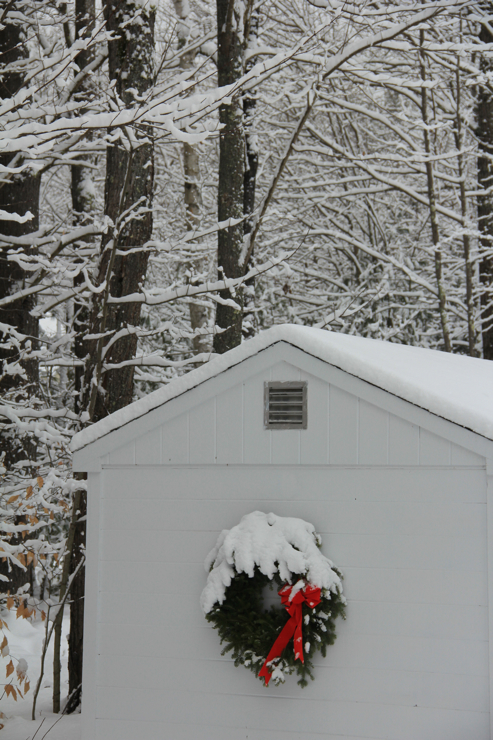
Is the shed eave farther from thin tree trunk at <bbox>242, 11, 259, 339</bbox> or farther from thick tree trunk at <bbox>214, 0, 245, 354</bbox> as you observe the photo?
thin tree trunk at <bbox>242, 11, 259, 339</bbox>

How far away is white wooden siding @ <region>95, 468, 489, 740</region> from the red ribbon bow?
25 cm

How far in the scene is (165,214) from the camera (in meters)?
12.9

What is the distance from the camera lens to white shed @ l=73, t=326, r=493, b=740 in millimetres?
3500

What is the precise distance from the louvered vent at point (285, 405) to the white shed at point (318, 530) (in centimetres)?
2

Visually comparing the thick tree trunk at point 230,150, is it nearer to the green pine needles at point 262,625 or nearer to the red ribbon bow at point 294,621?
the green pine needles at point 262,625

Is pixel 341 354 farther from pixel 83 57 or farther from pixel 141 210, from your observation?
pixel 83 57

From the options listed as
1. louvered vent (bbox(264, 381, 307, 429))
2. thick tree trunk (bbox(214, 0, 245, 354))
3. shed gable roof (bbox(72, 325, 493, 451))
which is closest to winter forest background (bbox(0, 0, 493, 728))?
thick tree trunk (bbox(214, 0, 245, 354))

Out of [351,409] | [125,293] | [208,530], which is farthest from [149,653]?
[125,293]

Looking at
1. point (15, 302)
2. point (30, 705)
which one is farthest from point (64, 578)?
point (15, 302)

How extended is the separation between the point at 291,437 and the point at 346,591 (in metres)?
0.79

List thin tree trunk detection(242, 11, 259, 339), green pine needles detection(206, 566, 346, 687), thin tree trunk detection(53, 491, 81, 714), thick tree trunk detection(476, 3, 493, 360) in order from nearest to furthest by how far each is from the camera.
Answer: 1. green pine needles detection(206, 566, 346, 687)
2. thin tree trunk detection(53, 491, 81, 714)
3. thin tree trunk detection(242, 11, 259, 339)
4. thick tree trunk detection(476, 3, 493, 360)

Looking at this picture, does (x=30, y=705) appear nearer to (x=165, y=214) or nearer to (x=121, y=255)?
(x=121, y=255)

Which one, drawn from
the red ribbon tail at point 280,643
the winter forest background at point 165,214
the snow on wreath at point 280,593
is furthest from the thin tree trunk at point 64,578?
the red ribbon tail at point 280,643

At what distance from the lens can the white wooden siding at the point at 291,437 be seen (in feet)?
11.8
